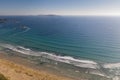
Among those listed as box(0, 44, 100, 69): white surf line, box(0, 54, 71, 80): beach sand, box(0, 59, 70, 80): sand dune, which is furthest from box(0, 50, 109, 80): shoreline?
box(0, 59, 70, 80): sand dune

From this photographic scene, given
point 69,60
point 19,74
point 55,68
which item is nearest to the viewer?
point 19,74

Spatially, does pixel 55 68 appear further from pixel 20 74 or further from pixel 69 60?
pixel 20 74

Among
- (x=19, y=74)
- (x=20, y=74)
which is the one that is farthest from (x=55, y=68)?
(x=19, y=74)

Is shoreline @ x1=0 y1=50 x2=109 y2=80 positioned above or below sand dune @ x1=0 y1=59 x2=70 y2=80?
below

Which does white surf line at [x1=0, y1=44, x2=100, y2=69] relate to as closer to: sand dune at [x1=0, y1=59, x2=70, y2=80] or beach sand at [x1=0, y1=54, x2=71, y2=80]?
beach sand at [x1=0, y1=54, x2=71, y2=80]

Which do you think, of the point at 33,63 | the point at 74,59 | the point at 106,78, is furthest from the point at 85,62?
the point at 33,63

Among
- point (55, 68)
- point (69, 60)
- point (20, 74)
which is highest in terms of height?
point (20, 74)

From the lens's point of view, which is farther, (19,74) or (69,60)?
(69,60)

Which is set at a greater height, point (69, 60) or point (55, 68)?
point (69, 60)

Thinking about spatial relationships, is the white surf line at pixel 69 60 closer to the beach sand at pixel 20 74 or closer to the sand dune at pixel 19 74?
the beach sand at pixel 20 74

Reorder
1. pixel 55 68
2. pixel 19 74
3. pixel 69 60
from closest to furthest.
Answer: pixel 19 74 → pixel 55 68 → pixel 69 60

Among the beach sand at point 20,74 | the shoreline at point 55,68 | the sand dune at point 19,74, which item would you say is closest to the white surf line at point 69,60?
the shoreline at point 55,68
